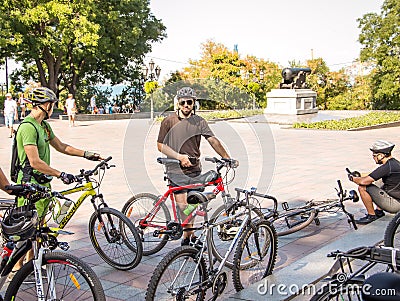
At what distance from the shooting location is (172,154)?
5082mm

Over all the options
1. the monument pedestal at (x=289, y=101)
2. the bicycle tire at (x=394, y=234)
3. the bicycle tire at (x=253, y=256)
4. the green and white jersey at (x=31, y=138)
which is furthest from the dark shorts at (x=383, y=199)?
the monument pedestal at (x=289, y=101)

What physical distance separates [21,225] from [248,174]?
4.99 metres

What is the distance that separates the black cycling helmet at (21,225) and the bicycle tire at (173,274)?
858mm

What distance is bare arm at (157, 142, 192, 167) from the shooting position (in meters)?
5.02

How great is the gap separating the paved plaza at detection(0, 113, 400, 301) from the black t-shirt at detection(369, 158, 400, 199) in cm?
59

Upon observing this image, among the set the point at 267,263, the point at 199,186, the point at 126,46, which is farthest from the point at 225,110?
the point at 126,46

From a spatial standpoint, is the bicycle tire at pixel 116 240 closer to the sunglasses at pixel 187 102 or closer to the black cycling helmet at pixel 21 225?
the sunglasses at pixel 187 102

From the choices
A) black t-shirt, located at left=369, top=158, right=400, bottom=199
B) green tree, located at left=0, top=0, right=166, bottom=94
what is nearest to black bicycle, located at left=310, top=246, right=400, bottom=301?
black t-shirt, located at left=369, top=158, right=400, bottom=199

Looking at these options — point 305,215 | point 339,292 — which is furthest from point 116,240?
point 339,292

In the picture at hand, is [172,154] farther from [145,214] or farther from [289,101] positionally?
[289,101]

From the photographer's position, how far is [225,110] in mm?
4633

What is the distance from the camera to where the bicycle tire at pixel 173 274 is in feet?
11.6

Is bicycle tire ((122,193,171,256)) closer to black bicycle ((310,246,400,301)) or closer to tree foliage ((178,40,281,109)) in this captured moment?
→ tree foliage ((178,40,281,109))

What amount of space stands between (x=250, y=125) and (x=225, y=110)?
358 millimetres
